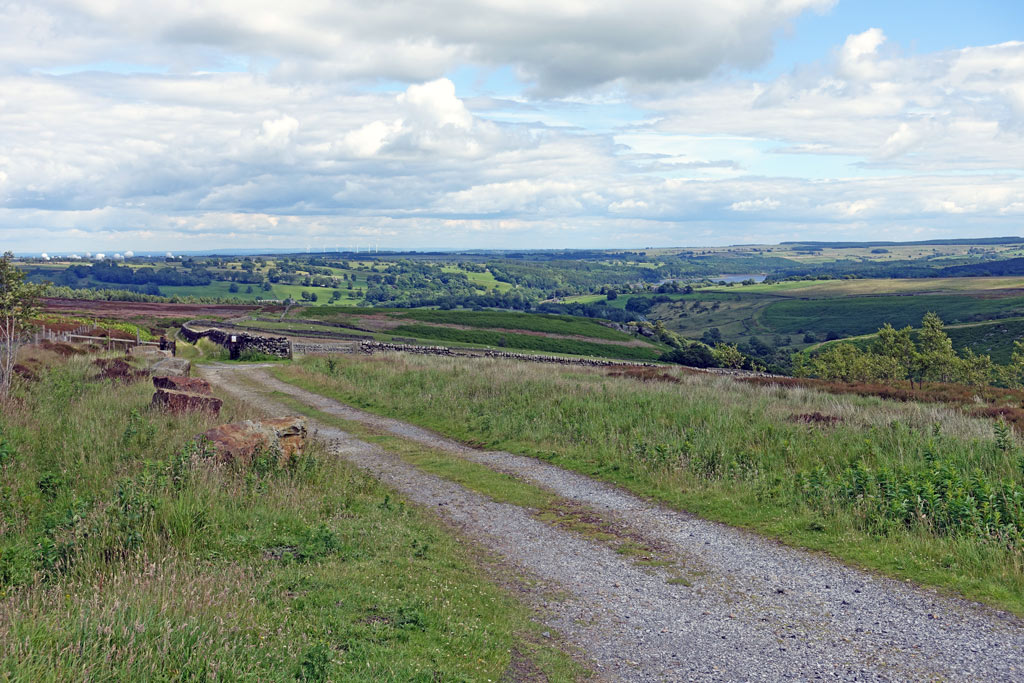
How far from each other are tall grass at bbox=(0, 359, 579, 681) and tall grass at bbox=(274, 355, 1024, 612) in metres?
5.03

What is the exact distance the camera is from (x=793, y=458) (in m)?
13.6

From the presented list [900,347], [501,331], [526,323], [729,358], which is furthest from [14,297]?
[526,323]

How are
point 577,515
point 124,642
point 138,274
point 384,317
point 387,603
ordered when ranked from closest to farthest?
point 124,642
point 387,603
point 577,515
point 384,317
point 138,274

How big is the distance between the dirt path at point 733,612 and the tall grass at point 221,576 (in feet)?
2.59

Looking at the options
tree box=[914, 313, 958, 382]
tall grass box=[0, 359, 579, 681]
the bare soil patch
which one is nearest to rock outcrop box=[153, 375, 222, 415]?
the bare soil patch

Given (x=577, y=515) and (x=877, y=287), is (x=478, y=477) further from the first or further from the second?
(x=877, y=287)

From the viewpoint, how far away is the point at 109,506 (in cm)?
812

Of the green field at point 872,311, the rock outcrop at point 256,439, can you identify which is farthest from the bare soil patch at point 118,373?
the green field at point 872,311

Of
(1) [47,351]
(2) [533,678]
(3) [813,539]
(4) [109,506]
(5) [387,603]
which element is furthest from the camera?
(1) [47,351]

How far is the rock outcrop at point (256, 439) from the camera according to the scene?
11.8m

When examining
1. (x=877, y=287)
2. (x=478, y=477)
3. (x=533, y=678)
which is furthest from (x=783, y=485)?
(x=877, y=287)

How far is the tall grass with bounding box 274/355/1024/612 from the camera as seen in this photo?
924 centimetres

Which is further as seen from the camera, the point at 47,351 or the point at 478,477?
the point at 47,351

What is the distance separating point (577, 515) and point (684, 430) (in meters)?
5.41
